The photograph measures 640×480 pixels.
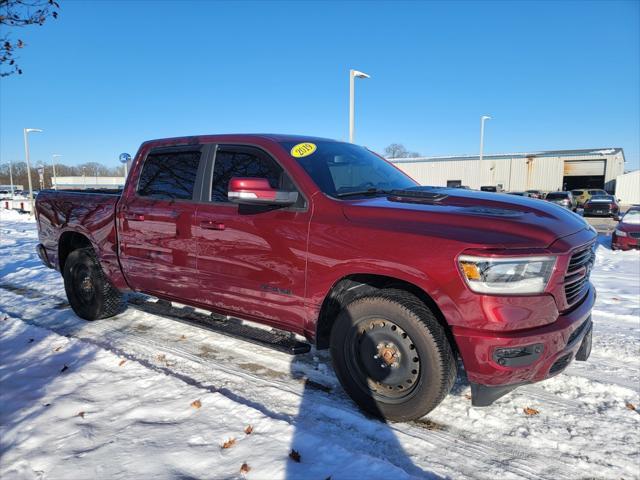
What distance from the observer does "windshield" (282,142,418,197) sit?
3379mm

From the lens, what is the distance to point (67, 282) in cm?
523

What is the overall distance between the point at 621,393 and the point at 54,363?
479 centimetres

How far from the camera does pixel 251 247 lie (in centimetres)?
342

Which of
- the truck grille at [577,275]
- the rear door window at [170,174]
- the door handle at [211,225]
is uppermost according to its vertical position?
the rear door window at [170,174]

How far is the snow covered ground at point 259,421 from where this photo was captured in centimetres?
246

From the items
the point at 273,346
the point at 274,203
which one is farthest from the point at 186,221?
the point at 273,346

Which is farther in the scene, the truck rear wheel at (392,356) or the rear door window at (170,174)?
the rear door window at (170,174)

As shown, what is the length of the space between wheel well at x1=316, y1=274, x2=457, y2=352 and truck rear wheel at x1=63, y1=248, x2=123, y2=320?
9.88 ft

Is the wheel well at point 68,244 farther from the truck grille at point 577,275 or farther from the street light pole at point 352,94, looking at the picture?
the street light pole at point 352,94

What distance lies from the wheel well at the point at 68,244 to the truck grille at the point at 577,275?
502 centimetres

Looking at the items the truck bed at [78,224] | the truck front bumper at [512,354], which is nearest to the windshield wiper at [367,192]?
the truck front bumper at [512,354]

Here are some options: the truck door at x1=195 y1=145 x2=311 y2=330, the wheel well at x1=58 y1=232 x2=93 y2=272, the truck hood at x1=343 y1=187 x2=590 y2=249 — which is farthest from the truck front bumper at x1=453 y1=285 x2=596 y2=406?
the wheel well at x1=58 y1=232 x2=93 y2=272

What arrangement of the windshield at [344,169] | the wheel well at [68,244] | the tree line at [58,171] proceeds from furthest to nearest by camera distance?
the tree line at [58,171], the wheel well at [68,244], the windshield at [344,169]

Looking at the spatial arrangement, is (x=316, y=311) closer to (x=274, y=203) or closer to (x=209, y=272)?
(x=274, y=203)
